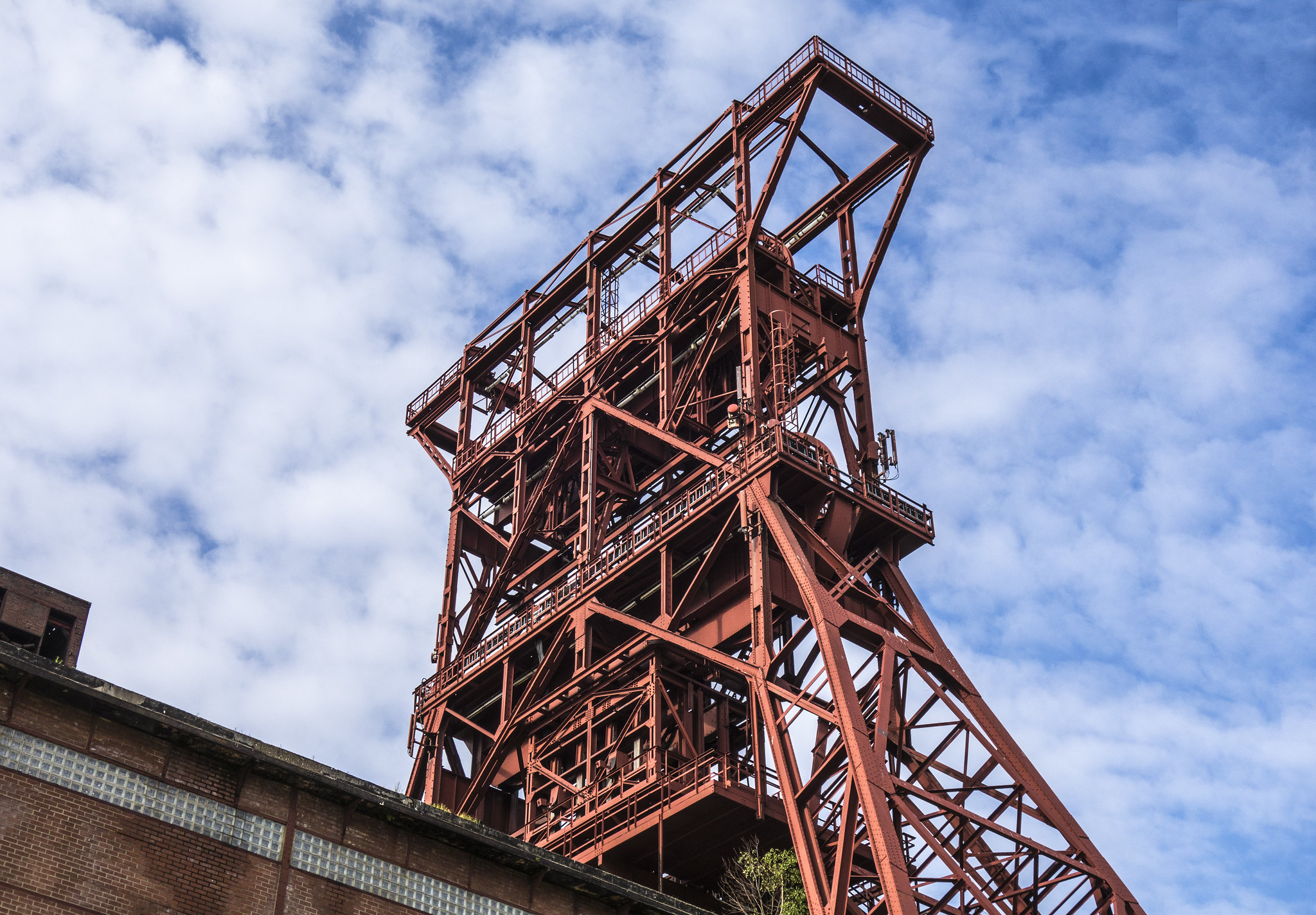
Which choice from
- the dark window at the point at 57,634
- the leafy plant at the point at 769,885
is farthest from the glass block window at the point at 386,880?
the dark window at the point at 57,634

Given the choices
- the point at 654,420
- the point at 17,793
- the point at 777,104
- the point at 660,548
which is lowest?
the point at 17,793

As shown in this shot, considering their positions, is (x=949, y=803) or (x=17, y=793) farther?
(x=949, y=803)

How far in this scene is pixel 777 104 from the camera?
135ft

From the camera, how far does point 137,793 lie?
2172 centimetres

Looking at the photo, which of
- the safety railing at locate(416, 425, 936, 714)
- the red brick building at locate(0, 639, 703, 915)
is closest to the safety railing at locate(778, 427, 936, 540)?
the safety railing at locate(416, 425, 936, 714)

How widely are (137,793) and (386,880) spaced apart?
12.8 ft

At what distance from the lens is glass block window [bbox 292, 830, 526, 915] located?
23.1m

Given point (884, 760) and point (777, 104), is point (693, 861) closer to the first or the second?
point (884, 760)

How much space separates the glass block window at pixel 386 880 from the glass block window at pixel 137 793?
0.50 m

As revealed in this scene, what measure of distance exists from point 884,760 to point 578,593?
10.9 m

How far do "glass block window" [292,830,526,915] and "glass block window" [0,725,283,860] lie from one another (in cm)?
50

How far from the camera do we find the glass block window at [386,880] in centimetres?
2308

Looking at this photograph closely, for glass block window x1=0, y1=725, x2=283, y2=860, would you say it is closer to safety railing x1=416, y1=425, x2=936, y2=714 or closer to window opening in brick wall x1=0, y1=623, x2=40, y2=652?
safety railing x1=416, y1=425, x2=936, y2=714

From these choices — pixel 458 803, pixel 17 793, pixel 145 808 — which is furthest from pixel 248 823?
pixel 458 803
